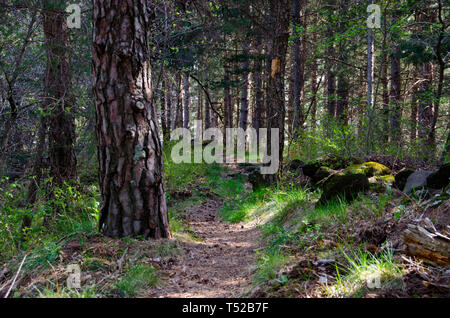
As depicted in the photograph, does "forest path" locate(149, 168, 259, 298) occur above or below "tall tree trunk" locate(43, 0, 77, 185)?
below

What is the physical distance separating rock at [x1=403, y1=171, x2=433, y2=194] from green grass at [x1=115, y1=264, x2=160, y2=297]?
3.38 m

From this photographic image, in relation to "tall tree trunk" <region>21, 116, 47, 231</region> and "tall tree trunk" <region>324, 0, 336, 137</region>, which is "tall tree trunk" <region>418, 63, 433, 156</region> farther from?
"tall tree trunk" <region>21, 116, 47, 231</region>

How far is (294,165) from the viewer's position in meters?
7.38

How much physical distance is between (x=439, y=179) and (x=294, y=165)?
380 centimetres

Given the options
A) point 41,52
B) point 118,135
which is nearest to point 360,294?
point 118,135

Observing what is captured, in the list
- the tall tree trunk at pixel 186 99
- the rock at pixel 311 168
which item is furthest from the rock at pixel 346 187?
the tall tree trunk at pixel 186 99

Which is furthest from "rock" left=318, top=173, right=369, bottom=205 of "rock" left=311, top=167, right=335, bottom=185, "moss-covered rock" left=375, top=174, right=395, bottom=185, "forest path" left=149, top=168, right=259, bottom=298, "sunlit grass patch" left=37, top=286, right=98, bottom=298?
"sunlit grass patch" left=37, top=286, right=98, bottom=298

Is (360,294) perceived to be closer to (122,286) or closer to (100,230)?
(122,286)

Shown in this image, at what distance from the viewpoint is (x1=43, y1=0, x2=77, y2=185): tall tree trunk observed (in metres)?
4.96

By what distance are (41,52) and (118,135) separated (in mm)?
3023

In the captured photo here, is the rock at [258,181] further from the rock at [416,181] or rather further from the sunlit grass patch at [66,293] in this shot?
the sunlit grass patch at [66,293]

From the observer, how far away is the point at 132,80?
3396 mm

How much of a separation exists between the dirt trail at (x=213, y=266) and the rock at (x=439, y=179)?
2.46m
